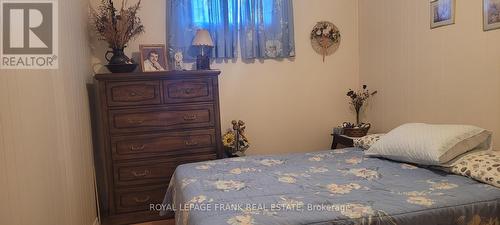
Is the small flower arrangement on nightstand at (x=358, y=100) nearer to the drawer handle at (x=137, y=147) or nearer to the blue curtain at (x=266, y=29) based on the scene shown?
the blue curtain at (x=266, y=29)

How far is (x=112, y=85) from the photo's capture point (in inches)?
97.8

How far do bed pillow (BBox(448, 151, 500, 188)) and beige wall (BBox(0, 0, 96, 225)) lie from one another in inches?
82.4

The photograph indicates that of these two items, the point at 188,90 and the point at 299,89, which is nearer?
the point at 188,90

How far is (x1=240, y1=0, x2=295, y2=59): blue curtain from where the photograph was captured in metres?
3.17

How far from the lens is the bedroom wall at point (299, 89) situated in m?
3.27

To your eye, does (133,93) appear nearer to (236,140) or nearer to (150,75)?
(150,75)

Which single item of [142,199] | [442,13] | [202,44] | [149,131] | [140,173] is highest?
[442,13]

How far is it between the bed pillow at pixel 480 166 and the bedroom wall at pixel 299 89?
171 cm

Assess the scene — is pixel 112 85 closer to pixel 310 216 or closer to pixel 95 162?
pixel 95 162

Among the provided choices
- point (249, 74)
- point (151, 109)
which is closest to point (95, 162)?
point (151, 109)

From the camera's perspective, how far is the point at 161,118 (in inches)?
102

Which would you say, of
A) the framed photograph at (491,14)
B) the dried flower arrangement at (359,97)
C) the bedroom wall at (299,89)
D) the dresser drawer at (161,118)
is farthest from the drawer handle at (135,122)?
the framed photograph at (491,14)

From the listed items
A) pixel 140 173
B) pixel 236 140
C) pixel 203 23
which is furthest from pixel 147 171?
pixel 203 23

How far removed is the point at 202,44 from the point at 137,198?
4.50 ft
